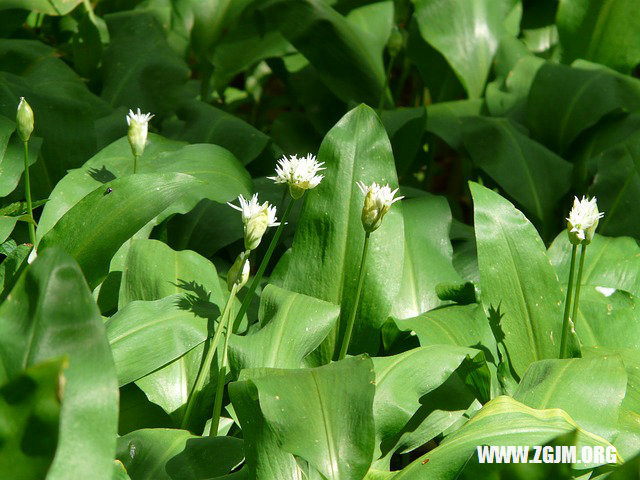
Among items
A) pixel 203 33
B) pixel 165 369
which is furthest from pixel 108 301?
pixel 203 33

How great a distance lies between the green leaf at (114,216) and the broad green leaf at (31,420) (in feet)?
1.95

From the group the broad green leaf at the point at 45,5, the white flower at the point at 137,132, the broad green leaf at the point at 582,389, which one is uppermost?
the white flower at the point at 137,132

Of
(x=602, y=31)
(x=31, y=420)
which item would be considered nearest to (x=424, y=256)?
(x=31, y=420)

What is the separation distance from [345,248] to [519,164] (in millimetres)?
1017

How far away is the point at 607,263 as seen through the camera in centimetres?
206

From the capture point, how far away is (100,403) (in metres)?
1.05

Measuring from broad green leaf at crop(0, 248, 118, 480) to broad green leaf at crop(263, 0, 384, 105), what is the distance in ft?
6.03

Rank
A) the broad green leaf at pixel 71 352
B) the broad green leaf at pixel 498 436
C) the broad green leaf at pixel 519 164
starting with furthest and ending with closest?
the broad green leaf at pixel 519 164
the broad green leaf at pixel 498 436
the broad green leaf at pixel 71 352

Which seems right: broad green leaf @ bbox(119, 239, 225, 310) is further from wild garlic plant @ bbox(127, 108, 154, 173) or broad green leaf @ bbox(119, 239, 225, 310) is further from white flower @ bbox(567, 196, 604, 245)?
white flower @ bbox(567, 196, 604, 245)

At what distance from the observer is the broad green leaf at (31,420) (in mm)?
908

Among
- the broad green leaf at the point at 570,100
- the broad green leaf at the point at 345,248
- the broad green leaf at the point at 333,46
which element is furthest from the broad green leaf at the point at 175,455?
the broad green leaf at the point at 570,100

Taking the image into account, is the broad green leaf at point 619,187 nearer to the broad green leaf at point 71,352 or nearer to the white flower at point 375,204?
the white flower at point 375,204

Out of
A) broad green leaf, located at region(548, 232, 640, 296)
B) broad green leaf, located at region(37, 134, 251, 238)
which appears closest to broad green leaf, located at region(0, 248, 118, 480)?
broad green leaf, located at region(37, 134, 251, 238)

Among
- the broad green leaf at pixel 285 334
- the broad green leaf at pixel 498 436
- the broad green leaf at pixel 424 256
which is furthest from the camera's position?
the broad green leaf at pixel 424 256
